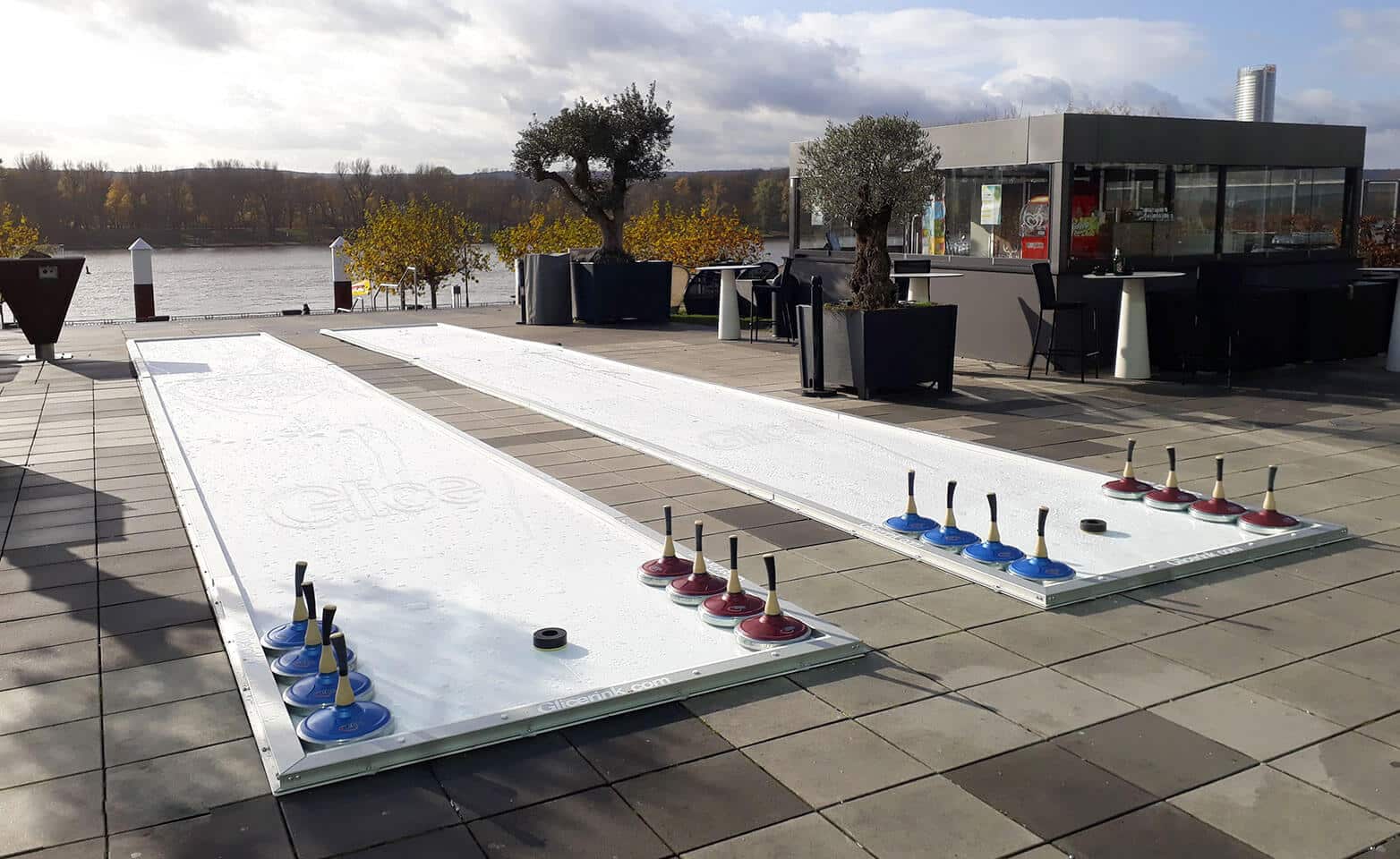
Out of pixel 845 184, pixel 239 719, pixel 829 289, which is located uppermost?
pixel 845 184

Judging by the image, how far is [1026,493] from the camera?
7164 mm

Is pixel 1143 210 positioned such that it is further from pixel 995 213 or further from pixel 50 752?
pixel 50 752

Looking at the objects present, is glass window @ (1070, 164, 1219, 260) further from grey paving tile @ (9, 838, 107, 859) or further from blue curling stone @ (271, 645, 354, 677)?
grey paving tile @ (9, 838, 107, 859)

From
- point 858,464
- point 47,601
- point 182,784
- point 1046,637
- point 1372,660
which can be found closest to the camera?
point 182,784

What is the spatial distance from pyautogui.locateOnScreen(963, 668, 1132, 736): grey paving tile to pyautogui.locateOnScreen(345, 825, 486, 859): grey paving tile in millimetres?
1862

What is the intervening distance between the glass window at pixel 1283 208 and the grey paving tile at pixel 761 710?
11687 millimetres

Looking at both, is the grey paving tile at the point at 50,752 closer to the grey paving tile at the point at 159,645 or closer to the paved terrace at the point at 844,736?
the paved terrace at the point at 844,736

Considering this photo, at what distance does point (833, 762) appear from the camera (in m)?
3.63

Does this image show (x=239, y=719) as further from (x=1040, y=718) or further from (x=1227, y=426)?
(x=1227, y=426)

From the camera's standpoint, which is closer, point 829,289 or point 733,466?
point 733,466

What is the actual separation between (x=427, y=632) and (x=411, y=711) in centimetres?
82

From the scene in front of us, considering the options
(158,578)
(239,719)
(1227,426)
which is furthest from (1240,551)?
(158,578)

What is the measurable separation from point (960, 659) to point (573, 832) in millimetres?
1867

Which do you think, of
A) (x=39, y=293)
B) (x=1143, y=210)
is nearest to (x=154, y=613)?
(x=39, y=293)
